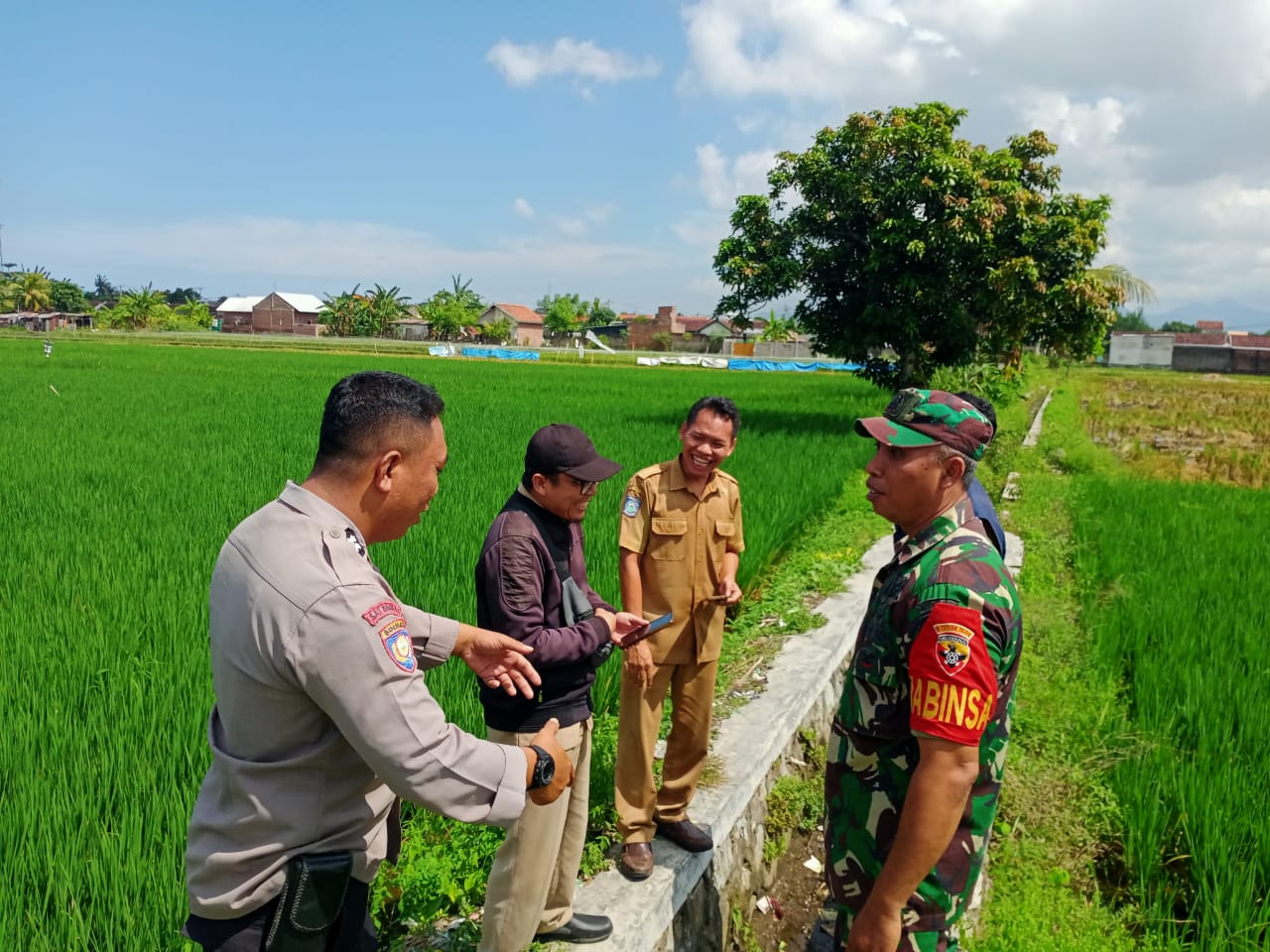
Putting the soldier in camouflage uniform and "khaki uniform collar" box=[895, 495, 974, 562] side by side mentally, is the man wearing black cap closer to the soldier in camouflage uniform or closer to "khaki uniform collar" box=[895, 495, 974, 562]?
the soldier in camouflage uniform

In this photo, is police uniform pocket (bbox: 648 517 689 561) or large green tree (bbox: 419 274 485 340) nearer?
police uniform pocket (bbox: 648 517 689 561)

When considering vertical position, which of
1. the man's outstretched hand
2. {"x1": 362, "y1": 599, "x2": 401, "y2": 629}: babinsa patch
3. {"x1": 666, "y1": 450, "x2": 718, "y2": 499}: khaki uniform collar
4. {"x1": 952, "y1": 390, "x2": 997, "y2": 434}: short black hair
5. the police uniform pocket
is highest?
{"x1": 952, "y1": 390, "x2": 997, "y2": 434}: short black hair

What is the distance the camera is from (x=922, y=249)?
13.1 m

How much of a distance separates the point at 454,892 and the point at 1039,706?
10.9 feet

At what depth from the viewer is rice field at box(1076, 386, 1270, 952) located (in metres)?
2.71

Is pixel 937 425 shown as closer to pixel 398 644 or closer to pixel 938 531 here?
pixel 938 531

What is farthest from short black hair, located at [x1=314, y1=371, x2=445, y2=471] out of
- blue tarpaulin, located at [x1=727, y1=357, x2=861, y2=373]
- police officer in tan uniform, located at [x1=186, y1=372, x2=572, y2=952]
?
blue tarpaulin, located at [x1=727, y1=357, x2=861, y2=373]

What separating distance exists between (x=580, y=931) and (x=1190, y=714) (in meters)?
3.00

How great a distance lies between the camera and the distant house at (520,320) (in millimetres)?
72000

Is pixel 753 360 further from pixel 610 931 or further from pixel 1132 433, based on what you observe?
pixel 610 931

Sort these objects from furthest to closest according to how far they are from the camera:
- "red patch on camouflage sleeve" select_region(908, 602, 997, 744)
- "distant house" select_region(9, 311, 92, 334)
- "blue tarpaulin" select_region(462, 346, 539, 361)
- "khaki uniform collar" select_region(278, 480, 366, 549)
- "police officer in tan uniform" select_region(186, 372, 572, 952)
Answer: "distant house" select_region(9, 311, 92, 334) < "blue tarpaulin" select_region(462, 346, 539, 361) < "red patch on camouflage sleeve" select_region(908, 602, 997, 744) < "khaki uniform collar" select_region(278, 480, 366, 549) < "police officer in tan uniform" select_region(186, 372, 572, 952)

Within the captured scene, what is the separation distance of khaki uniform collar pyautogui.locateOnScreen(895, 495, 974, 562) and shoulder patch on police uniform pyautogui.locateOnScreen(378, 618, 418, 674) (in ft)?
3.38

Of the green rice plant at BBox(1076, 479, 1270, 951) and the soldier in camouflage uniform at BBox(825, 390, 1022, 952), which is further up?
the soldier in camouflage uniform at BBox(825, 390, 1022, 952)

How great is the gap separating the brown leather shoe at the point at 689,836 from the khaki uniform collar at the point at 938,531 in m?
1.47
